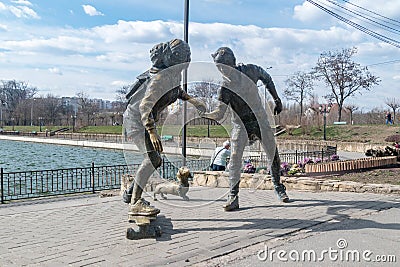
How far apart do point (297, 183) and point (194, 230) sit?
4205mm

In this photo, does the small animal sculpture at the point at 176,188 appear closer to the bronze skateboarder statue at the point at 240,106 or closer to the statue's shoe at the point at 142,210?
the bronze skateboarder statue at the point at 240,106

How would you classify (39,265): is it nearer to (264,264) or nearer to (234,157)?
(264,264)

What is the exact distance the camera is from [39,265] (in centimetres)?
386

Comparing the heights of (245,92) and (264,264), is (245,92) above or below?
above

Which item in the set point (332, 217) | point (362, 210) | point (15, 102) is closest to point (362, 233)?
point (332, 217)

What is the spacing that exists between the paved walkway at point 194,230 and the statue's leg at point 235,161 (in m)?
0.18

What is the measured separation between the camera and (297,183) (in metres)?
8.73

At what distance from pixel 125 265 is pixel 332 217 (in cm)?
320

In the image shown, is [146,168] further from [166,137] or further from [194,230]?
[166,137]

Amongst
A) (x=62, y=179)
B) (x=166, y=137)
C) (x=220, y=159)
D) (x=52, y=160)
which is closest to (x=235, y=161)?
(x=166, y=137)

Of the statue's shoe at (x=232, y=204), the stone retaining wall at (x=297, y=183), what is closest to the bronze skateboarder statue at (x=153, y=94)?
the statue's shoe at (x=232, y=204)

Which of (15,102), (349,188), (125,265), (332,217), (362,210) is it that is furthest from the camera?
(15,102)

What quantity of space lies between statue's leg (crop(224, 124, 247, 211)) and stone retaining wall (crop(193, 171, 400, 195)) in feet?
9.20

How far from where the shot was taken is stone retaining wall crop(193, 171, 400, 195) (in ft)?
25.9
